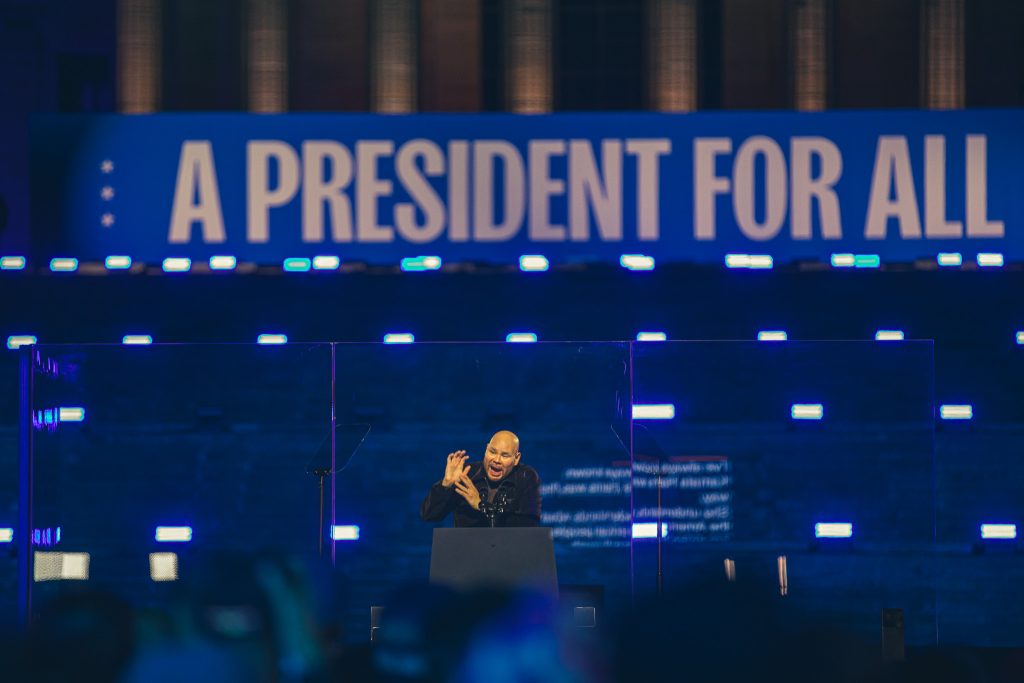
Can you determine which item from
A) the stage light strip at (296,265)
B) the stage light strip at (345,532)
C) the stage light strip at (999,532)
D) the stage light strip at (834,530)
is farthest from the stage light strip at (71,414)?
the stage light strip at (999,532)

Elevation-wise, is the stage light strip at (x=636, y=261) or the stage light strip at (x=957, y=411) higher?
the stage light strip at (x=636, y=261)

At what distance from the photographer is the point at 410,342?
35.5 ft

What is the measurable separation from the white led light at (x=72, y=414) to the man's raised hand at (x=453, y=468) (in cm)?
274

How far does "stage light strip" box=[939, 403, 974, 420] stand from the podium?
14.8 ft

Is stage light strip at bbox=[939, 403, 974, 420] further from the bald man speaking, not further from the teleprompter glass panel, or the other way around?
the bald man speaking

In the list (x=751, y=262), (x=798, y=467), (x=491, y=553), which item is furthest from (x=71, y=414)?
(x=798, y=467)

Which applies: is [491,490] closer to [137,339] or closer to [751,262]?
[751,262]

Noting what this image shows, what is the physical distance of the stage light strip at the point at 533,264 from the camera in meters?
11.2

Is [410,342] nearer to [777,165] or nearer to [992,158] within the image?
[777,165]

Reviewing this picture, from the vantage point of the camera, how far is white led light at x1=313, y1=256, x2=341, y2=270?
11.3 metres

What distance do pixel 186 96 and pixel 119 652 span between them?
1960 centimetres

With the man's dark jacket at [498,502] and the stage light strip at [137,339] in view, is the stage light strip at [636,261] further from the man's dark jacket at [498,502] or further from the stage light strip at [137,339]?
the stage light strip at [137,339]

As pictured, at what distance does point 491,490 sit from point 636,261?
223 cm

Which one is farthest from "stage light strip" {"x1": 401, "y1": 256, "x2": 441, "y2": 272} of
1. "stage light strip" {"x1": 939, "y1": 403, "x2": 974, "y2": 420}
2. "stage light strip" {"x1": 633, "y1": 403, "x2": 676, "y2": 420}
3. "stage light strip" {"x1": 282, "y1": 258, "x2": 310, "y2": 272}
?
"stage light strip" {"x1": 939, "y1": 403, "x2": 974, "y2": 420}
